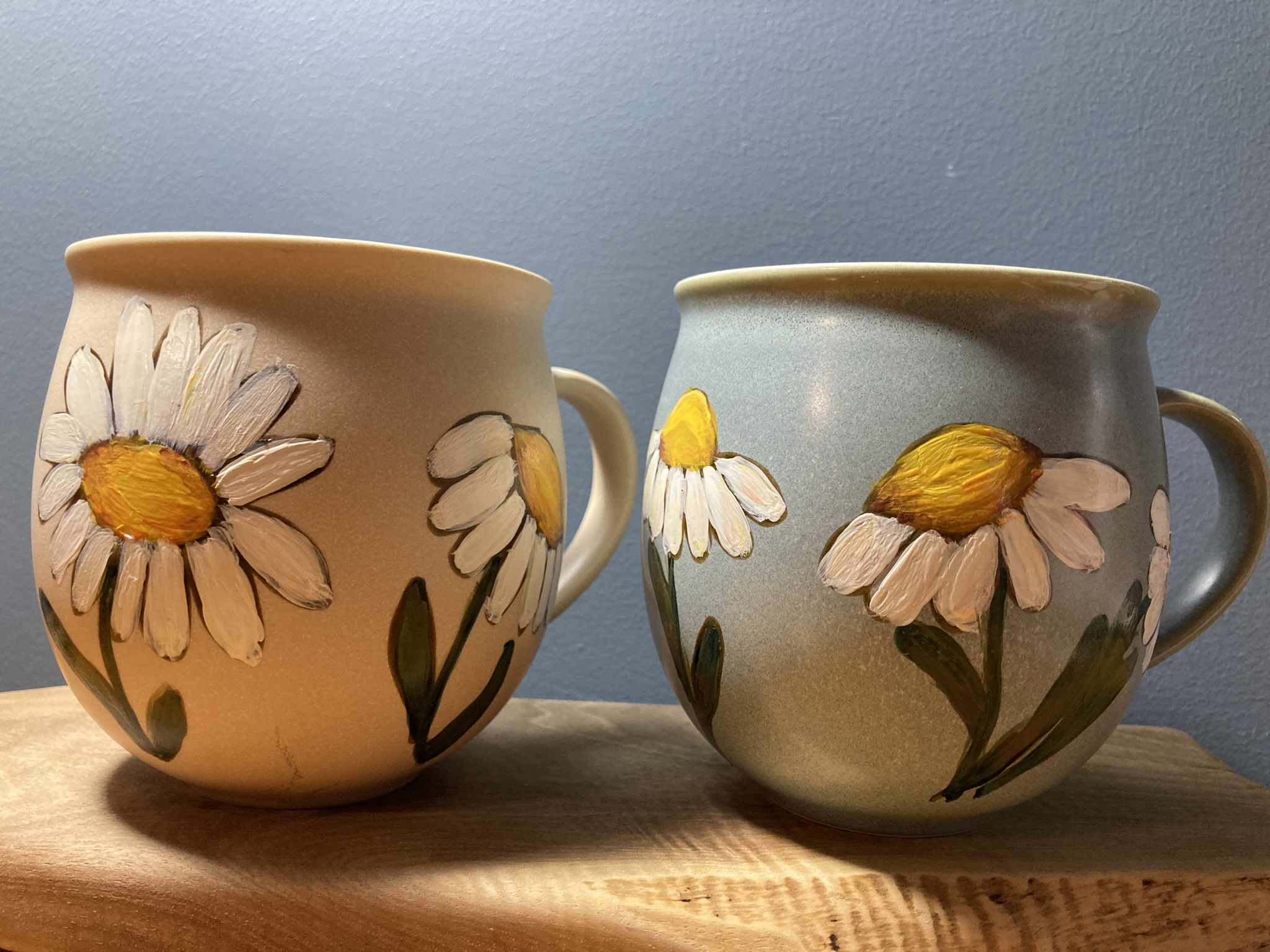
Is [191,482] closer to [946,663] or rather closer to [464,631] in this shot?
[464,631]

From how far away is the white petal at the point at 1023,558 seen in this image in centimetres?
35

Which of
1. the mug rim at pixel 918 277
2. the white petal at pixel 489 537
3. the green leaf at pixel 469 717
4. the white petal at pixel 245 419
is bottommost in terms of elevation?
the green leaf at pixel 469 717

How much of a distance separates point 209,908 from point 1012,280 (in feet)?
1.32

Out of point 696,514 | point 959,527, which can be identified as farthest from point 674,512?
point 959,527

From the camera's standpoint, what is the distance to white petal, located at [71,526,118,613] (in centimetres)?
36

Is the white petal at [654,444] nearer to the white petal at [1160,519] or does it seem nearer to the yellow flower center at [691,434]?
the yellow flower center at [691,434]

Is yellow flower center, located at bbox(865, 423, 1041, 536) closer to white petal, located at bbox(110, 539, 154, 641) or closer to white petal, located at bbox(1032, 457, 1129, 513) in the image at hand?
white petal, located at bbox(1032, 457, 1129, 513)

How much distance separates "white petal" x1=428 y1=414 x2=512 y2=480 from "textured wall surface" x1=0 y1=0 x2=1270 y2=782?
26 cm

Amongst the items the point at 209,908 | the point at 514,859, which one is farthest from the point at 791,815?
the point at 209,908

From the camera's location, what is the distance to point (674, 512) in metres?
0.41

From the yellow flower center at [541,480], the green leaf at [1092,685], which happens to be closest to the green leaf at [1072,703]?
the green leaf at [1092,685]

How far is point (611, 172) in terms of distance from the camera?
25.4 inches

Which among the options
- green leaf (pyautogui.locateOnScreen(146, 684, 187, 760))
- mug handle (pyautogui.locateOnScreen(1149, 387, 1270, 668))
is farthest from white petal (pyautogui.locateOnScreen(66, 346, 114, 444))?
mug handle (pyautogui.locateOnScreen(1149, 387, 1270, 668))

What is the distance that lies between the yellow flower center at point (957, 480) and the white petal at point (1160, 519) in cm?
7
